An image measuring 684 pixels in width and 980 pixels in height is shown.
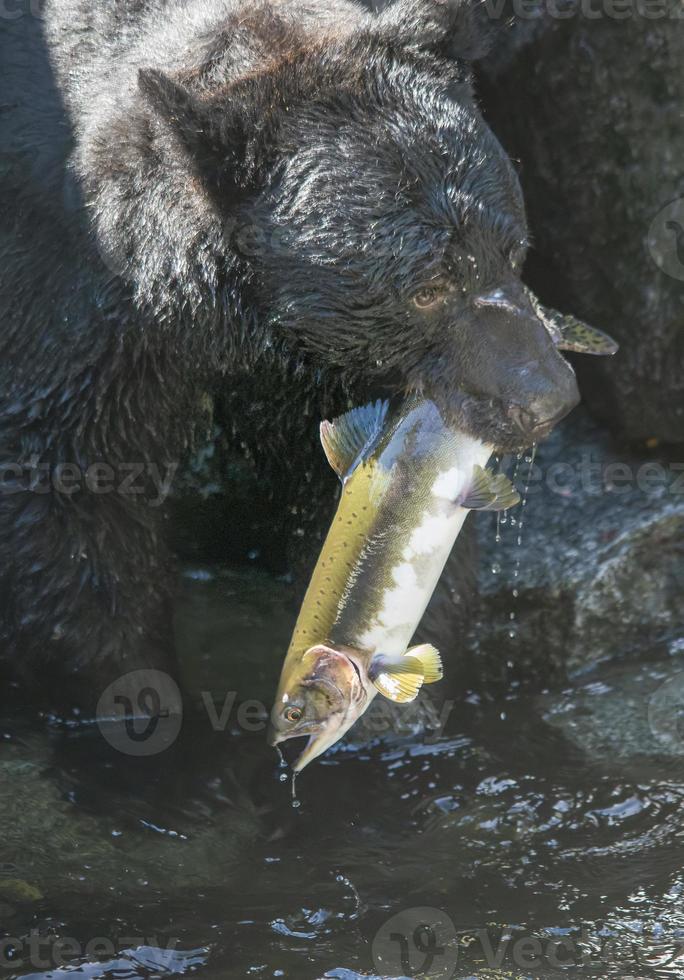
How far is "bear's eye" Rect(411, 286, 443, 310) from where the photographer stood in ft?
12.7

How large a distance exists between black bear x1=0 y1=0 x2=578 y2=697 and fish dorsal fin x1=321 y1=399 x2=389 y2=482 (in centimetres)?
34

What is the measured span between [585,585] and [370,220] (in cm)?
202

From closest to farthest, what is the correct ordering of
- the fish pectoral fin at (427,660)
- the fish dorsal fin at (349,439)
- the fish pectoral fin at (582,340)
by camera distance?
the fish pectoral fin at (427,660) → the fish dorsal fin at (349,439) → the fish pectoral fin at (582,340)

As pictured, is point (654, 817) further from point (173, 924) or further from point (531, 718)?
point (173, 924)

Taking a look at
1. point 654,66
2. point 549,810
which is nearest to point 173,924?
point 549,810

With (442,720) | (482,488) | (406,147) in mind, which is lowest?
(442,720)

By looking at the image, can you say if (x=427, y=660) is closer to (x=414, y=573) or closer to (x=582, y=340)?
(x=414, y=573)

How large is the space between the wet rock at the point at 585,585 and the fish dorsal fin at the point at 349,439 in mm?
1853

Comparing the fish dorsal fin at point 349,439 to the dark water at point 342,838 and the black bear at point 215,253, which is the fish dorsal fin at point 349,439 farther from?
the dark water at point 342,838

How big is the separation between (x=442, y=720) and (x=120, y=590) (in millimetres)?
1204

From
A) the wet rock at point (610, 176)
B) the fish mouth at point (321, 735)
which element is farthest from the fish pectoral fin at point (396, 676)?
the wet rock at point (610, 176)

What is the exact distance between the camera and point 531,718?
4.92 meters

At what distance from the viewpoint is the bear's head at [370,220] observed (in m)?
3.80

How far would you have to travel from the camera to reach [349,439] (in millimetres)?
3539
